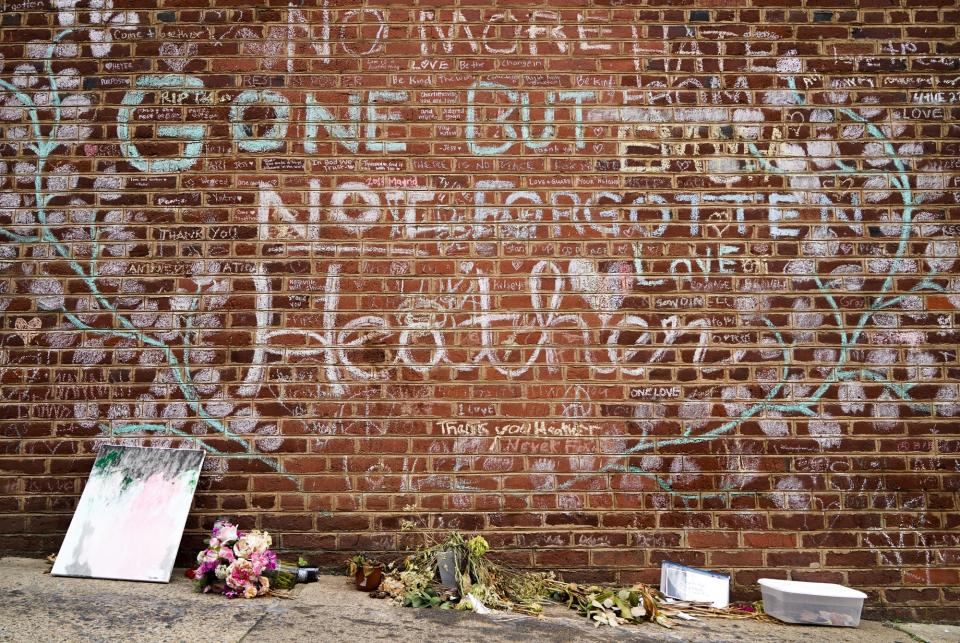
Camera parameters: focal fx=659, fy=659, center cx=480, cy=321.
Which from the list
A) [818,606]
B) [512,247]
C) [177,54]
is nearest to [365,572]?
[512,247]

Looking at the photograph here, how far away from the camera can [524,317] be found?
3.56 m

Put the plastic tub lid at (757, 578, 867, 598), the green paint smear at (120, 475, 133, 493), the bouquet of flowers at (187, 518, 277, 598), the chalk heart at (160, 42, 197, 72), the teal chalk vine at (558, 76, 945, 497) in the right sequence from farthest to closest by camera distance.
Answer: the chalk heart at (160, 42, 197, 72), the teal chalk vine at (558, 76, 945, 497), the green paint smear at (120, 475, 133, 493), the plastic tub lid at (757, 578, 867, 598), the bouquet of flowers at (187, 518, 277, 598)

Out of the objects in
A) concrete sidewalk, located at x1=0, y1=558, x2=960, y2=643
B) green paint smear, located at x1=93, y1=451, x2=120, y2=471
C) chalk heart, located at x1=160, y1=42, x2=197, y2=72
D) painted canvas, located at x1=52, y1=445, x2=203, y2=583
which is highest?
chalk heart, located at x1=160, y1=42, x2=197, y2=72

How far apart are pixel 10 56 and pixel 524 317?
3.24 meters

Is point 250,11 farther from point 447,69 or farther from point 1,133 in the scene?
point 1,133

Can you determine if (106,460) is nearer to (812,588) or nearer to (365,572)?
(365,572)

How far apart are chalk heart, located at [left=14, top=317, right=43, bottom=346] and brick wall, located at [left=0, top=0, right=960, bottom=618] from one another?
0.02 m

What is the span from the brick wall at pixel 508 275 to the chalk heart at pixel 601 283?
0.02 m

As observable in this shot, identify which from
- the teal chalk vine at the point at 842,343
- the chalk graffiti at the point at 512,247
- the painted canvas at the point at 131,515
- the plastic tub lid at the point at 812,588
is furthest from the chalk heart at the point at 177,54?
the plastic tub lid at the point at 812,588

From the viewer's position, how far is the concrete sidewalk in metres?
2.63

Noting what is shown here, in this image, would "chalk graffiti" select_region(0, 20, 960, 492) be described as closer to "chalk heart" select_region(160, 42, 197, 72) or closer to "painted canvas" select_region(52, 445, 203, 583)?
"chalk heart" select_region(160, 42, 197, 72)

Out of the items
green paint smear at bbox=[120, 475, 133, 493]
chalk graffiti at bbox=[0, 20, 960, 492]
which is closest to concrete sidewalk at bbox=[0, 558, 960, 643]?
→ green paint smear at bbox=[120, 475, 133, 493]

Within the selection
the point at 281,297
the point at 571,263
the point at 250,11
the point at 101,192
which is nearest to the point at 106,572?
the point at 281,297

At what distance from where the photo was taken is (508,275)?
141 inches
